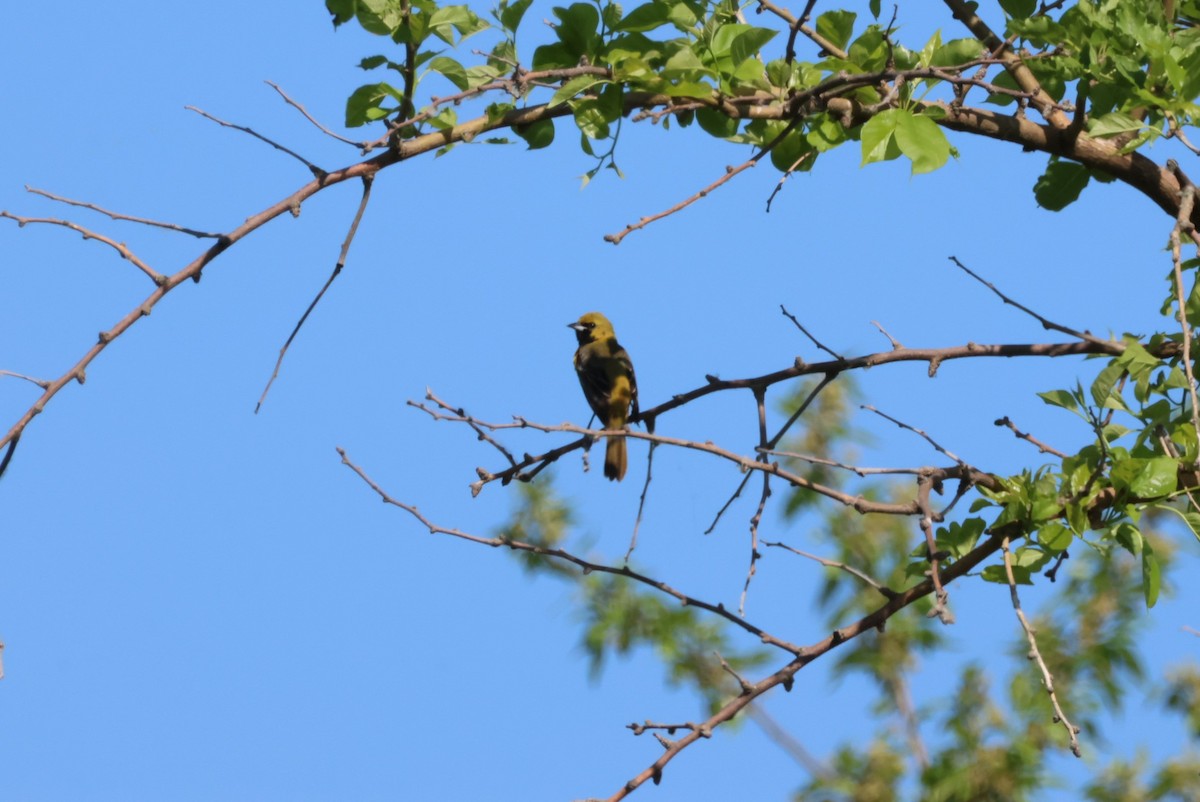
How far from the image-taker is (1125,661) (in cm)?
852

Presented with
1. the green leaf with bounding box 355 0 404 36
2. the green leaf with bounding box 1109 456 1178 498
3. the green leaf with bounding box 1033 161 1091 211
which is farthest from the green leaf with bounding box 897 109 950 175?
the green leaf with bounding box 1033 161 1091 211

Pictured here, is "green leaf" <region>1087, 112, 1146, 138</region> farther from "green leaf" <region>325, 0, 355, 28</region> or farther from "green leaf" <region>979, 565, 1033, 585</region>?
"green leaf" <region>325, 0, 355, 28</region>

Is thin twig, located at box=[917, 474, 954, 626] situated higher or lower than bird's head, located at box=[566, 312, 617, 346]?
lower

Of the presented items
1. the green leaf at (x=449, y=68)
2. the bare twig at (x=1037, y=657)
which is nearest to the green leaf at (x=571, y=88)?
the green leaf at (x=449, y=68)

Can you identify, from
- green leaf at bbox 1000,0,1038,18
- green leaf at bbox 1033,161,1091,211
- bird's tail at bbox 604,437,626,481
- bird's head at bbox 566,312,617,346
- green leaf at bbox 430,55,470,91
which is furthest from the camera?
bird's head at bbox 566,312,617,346

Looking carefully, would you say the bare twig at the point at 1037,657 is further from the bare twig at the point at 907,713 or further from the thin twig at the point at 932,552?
the bare twig at the point at 907,713

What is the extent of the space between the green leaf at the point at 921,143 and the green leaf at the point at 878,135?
20 millimetres

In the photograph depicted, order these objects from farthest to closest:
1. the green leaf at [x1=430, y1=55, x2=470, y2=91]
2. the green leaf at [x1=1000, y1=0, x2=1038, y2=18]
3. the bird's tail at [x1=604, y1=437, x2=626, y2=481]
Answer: the bird's tail at [x1=604, y1=437, x2=626, y2=481]
the green leaf at [x1=1000, y1=0, x2=1038, y2=18]
the green leaf at [x1=430, y1=55, x2=470, y2=91]

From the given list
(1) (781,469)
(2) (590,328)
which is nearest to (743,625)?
(1) (781,469)

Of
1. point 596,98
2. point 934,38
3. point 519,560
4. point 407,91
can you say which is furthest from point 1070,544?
point 519,560

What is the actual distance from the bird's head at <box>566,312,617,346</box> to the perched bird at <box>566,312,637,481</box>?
0.53m

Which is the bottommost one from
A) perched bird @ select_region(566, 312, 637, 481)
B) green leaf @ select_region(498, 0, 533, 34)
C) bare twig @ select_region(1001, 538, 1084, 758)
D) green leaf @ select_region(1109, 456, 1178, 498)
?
bare twig @ select_region(1001, 538, 1084, 758)

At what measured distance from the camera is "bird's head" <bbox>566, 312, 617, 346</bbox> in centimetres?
1004

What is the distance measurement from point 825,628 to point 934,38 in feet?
19.9
